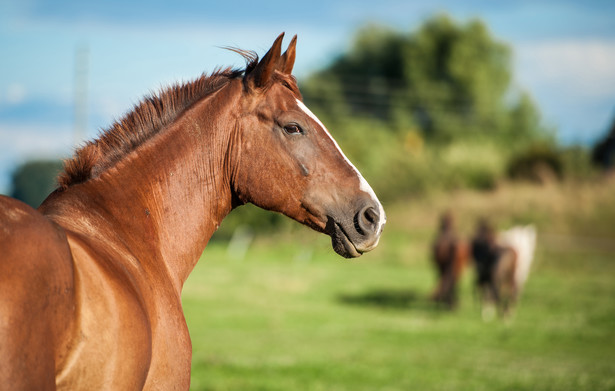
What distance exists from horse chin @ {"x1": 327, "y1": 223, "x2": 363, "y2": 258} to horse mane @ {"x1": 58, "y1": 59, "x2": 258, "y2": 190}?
35.2 inches

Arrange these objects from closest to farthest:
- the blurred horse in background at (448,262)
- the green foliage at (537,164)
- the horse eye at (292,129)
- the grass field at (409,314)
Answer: the horse eye at (292,129) → the grass field at (409,314) → the blurred horse in background at (448,262) → the green foliage at (537,164)

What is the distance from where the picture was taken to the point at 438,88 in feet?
179

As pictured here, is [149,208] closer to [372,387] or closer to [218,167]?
[218,167]

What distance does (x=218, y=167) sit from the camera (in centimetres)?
306

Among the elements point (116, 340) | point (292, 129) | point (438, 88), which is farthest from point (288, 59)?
point (438, 88)

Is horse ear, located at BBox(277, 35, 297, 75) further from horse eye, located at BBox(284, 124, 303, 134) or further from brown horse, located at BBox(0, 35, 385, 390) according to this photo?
horse eye, located at BBox(284, 124, 303, 134)

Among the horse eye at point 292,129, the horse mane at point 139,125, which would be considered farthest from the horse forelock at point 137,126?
the horse eye at point 292,129

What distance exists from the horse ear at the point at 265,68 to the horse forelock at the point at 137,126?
13 centimetres

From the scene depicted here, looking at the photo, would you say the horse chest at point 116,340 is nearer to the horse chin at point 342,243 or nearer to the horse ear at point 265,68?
the horse chin at point 342,243

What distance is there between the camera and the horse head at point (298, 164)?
2.98 metres

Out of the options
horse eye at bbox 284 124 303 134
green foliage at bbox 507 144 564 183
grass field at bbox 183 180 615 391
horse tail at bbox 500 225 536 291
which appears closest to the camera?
horse eye at bbox 284 124 303 134

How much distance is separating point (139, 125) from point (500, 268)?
540 inches

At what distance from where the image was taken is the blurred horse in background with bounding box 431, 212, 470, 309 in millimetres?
16062

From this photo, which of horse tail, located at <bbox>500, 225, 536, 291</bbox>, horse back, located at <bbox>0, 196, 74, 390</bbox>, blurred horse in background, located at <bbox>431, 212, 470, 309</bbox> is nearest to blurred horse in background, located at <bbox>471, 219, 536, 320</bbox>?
horse tail, located at <bbox>500, 225, 536, 291</bbox>
